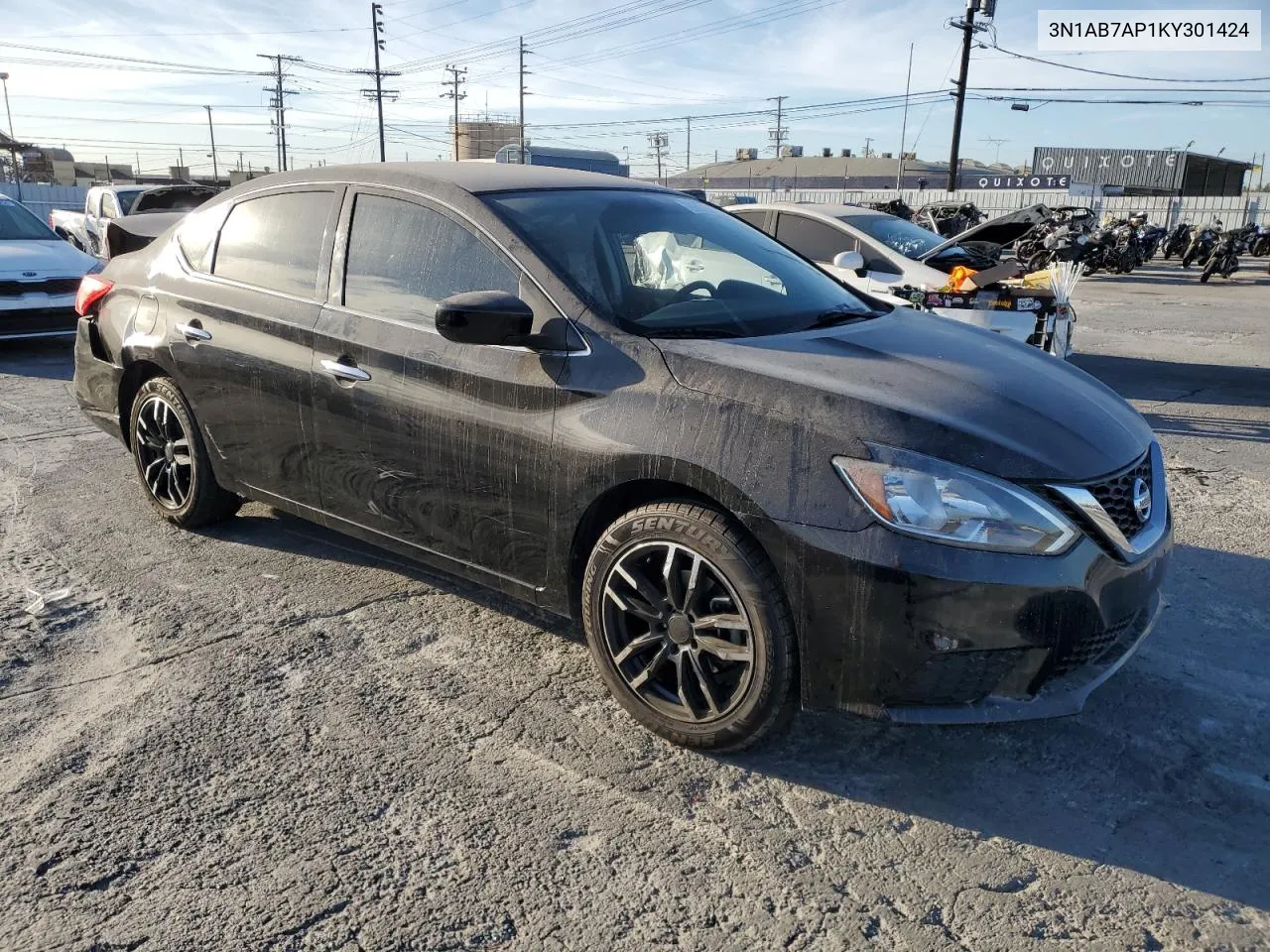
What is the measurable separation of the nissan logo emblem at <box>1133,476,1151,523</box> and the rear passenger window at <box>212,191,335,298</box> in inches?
116

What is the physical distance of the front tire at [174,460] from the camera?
14.5ft

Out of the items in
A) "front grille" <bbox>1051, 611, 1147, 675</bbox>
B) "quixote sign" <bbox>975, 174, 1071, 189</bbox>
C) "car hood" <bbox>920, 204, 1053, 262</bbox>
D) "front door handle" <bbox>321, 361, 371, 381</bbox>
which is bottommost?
"front grille" <bbox>1051, 611, 1147, 675</bbox>

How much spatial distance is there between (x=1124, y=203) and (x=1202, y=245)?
10949 millimetres

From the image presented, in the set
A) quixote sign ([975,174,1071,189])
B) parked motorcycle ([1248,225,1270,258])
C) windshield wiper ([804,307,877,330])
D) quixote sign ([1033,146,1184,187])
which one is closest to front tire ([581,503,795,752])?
windshield wiper ([804,307,877,330])

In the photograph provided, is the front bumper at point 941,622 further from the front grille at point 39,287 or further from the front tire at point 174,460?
the front grille at point 39,287

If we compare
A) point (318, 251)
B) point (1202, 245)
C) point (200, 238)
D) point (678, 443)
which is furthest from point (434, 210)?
point (1202, 245)

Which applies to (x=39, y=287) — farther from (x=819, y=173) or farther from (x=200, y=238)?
(x=819, y=173)

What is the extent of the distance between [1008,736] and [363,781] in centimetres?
192

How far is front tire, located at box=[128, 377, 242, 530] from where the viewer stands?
441 cm

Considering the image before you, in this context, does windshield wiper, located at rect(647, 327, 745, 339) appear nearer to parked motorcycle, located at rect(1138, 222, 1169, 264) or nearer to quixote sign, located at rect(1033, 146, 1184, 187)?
parked motorcycle, located at rect(1138, 222, 1169, 264)

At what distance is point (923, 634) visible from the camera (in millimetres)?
2461

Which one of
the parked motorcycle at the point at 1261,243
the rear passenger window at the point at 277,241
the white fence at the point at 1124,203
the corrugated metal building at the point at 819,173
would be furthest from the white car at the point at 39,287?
the corrugated metal building at the point at 819,173

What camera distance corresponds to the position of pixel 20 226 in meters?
10.7

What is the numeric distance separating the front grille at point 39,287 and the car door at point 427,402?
754 cm
